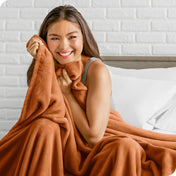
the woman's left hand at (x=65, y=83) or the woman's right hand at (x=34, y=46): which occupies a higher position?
the woman's right hand at (x=34, y=46)

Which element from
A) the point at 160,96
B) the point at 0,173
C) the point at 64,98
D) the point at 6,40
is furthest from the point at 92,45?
the point at 6,40

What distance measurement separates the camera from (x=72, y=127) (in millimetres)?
1044

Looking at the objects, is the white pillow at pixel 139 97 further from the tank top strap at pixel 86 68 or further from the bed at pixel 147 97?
the tank top strap at pixel 86 68

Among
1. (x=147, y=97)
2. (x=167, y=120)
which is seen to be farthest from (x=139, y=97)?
(x=167, y=120)

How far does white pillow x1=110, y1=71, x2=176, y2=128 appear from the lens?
60.1 inches

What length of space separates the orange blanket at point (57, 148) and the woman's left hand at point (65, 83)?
37mm

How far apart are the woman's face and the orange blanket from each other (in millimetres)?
64

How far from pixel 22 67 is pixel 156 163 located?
4.65ft

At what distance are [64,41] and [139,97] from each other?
630 mm

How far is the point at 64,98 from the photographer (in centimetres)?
111

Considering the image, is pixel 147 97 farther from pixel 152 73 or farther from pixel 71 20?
pixel 71 20

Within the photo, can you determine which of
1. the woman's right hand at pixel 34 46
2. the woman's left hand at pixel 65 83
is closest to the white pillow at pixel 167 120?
the woman's left hand at pixel 65 83

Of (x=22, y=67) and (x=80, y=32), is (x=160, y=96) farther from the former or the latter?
(x=22, y=67)

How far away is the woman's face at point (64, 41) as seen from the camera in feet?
3.80
